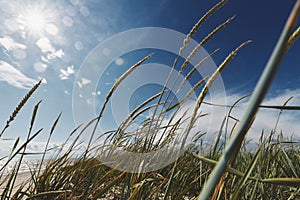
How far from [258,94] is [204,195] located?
0.13m

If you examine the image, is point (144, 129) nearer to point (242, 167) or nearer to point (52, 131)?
point (52, 131)

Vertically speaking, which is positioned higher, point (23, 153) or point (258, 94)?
point (23, 153)

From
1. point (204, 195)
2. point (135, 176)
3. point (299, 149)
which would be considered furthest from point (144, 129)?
point (299, 149)

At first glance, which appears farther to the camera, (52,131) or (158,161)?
(158,161)

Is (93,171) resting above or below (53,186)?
above

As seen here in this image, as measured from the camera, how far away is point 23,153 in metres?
1.43

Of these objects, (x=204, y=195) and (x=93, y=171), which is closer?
(x=204, y=195)

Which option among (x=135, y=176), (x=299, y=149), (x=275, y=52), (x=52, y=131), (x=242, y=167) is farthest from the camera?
(x=299, y=149)

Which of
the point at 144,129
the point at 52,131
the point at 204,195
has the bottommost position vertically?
the point at 204,195

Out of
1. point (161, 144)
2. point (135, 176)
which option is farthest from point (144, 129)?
point (135, 176)

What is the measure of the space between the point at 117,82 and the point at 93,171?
83 centimetres

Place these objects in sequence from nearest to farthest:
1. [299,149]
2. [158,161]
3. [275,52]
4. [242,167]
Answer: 1. [275,52]
2. [158,161]
3. [242,167]
4. [299,149]

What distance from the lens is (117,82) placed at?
4.94 feet

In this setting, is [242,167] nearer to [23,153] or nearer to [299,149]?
[299,149]
